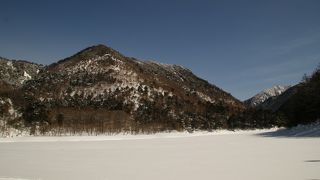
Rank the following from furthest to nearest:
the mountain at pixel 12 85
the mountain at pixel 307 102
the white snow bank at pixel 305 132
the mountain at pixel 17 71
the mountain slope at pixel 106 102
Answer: the mountain at pixel 17 71, the mountain slope at pixel 106 102, the mountain at pixel 307 102, the mountain at pixel 12 85, the white snow bank at pixel 305 132

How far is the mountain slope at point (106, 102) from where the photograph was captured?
55.0 metres

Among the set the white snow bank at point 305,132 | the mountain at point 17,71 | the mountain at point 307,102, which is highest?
the mountain at point 17,71

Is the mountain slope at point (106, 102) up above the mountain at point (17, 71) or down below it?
below

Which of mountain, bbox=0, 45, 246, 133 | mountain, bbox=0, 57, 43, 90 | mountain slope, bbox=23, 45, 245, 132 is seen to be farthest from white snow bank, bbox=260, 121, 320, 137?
mountain, bbox=0, 57, 43, 90

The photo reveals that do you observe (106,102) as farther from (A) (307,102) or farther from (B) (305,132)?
(B) (305,132)

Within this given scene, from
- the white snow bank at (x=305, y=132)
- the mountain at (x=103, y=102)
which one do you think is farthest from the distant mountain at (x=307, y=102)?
the mountain at (x=103, y=102)

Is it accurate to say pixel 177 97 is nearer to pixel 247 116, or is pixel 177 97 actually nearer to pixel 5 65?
pixel 247 116

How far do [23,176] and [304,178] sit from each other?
25.0ft

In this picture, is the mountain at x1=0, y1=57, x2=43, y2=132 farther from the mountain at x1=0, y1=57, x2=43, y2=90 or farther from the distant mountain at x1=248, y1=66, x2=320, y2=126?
the distant mountain at x1=248, y1=66, x2=320, y2=126

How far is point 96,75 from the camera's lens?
277ft

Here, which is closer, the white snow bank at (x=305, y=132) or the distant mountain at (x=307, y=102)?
the white snow bank at (x=305, y=132)

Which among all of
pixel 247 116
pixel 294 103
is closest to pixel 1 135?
pixel 294 103

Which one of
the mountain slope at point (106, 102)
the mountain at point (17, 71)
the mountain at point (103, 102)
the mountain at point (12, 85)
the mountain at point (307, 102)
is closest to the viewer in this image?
the mountain at point (12, 85)

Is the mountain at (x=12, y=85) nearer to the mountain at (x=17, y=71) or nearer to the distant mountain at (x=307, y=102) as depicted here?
the mountain at (x=17, y=71)
